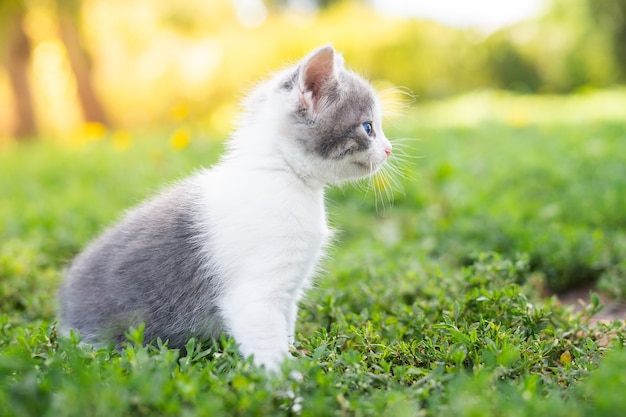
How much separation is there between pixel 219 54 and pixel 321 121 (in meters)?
11.7

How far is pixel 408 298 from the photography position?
136 inches

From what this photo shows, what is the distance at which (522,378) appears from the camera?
2252 millimetres

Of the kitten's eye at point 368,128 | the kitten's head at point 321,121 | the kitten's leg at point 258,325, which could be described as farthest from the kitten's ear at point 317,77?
the kitten's leg at point 258,325

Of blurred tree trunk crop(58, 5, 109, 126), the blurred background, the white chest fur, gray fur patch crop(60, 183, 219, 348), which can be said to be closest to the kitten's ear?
the white chest fur

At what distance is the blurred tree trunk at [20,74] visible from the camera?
12625mm

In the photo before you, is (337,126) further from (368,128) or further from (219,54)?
(219,54)

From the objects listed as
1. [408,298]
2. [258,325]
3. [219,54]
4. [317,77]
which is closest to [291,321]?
[258,325]

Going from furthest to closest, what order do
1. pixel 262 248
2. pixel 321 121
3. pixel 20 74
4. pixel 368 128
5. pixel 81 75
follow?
pixel 81 75, pixel 20 74, pixel 368 128, pixel 321 121, pixel 262 248

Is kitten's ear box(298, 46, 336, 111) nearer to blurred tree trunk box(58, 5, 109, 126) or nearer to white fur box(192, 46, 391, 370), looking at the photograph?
white fur box(192, 46, 391, 370)

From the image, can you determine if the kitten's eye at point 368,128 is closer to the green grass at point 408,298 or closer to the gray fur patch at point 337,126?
the gray fur patch at point 337,126

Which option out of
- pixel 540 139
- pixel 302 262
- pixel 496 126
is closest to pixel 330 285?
pixel 302 262

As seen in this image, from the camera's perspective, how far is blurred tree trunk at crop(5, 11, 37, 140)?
1262 centimetres

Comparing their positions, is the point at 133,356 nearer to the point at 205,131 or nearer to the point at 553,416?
the point at 553,416

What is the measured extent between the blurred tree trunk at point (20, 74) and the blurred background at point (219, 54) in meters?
0.02
